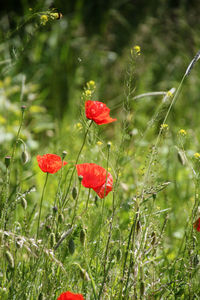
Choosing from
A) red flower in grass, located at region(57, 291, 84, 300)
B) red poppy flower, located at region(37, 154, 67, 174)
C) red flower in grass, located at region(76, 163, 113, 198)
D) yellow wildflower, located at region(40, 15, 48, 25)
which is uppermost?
yellow wildflower, located at region(40, 15, 48, 25)

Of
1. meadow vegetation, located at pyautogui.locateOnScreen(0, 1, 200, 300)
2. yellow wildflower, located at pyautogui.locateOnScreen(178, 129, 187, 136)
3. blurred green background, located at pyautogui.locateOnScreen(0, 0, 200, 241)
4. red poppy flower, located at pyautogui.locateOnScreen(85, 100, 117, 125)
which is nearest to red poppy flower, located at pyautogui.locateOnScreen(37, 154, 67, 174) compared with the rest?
meadow vegetation, located at pyautogui.locateOnScreen(0, 1, 200, 300)

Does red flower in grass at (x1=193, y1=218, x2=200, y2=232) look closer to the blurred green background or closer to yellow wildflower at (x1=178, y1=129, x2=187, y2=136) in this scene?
yellow wildflower at (x1=178, y1=129, x2=187, y2=136)

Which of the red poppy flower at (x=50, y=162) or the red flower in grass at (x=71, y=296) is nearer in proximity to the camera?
the red flower in grass at (x=71, y=296)

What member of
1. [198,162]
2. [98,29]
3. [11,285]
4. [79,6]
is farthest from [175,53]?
[11,285]

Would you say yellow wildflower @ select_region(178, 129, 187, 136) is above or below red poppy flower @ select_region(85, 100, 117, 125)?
below

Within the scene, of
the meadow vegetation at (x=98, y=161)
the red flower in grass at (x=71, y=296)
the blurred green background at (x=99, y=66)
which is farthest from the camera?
the blurred green background at (x=99, y=66)

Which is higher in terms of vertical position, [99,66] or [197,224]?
[99,66]

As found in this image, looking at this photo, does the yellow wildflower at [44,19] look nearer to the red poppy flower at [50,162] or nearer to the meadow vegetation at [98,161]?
the meadow vegetation at [98,161]

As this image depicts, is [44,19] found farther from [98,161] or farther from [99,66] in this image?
[99,66]

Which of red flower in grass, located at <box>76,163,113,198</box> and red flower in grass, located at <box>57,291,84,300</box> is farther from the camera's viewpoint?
red flower in grass, located at <box>76,163,113,198</box>

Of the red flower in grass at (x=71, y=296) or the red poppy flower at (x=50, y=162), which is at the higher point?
the red poppy flower at (x=50, y=162)

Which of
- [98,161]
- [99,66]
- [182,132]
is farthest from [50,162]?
[99,66]

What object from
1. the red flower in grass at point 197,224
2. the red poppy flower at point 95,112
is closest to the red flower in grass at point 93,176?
the red poppy flower at point 95,112

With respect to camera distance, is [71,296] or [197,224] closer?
Answer: [71,296]
